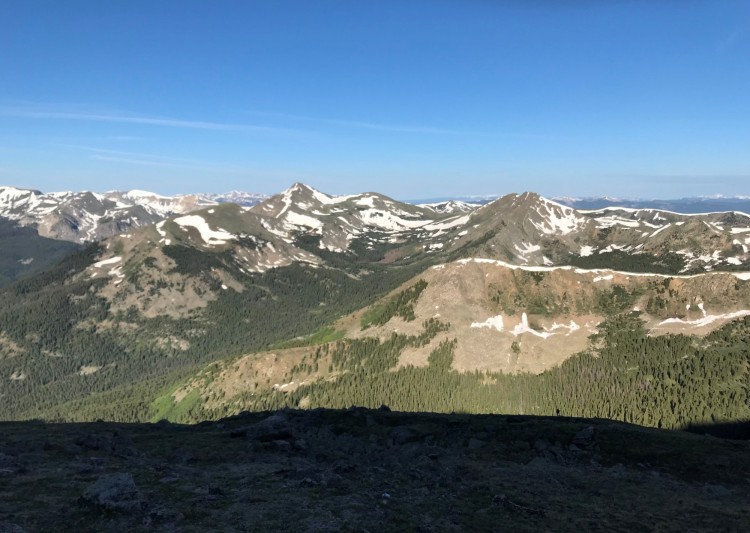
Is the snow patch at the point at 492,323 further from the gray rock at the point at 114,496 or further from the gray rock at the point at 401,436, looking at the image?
the gray rock at the point at 114,496

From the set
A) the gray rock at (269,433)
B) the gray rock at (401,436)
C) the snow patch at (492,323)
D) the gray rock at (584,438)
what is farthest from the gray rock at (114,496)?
the snow patch at (492,323)

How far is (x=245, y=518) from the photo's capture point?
2681 centimetres

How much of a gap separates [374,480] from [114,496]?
20046mm

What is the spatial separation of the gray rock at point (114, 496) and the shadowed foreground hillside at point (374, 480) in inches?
3.7

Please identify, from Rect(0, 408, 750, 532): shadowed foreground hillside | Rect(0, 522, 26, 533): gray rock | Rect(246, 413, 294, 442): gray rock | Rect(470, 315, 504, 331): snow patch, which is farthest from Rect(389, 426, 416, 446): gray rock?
Rect(470, 315, 504, 331): snow patch

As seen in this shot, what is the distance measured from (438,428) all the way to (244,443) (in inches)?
1264

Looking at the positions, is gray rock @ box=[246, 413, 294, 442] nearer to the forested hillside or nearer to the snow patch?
the forested hillside

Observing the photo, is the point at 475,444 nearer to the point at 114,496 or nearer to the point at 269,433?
the point at 269,433

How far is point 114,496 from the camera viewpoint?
2747cm

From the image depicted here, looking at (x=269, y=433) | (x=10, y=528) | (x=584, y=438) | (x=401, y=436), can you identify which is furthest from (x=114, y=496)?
(x=584, y=438)

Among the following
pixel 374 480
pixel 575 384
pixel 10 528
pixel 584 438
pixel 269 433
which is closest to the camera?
pixel 10 528

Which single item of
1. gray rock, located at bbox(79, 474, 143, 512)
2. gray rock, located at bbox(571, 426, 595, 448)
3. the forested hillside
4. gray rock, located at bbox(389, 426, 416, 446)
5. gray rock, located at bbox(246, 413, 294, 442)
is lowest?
the forested hillside

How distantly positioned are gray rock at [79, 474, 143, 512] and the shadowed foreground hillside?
0.31 feet

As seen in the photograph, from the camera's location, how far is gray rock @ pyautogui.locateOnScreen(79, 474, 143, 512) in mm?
26625
